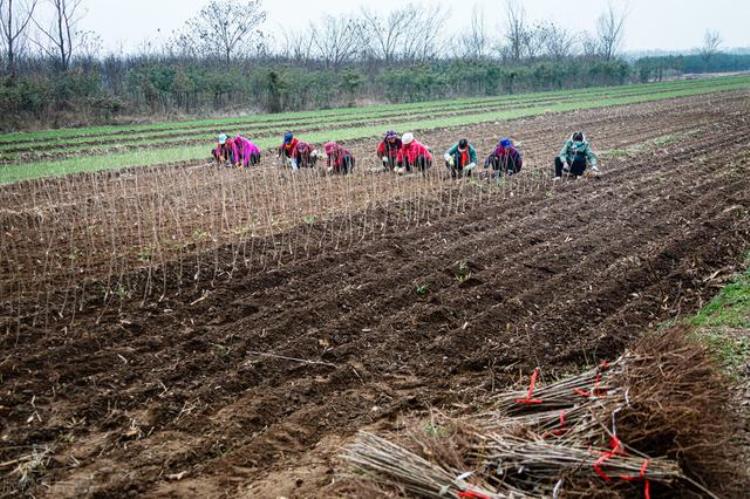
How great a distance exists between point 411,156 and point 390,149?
20.4 inches

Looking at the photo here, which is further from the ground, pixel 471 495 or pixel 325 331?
pixel 471 495

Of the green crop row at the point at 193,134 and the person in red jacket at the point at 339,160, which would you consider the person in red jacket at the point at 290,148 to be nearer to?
the person in red jacket at the point at 339,160

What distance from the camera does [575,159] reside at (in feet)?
42.5

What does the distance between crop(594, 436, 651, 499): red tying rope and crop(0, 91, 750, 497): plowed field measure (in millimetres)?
1537

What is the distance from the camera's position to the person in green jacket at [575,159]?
1294 cm

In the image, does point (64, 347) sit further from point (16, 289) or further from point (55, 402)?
point (16, 289)

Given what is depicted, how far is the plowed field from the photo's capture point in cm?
439

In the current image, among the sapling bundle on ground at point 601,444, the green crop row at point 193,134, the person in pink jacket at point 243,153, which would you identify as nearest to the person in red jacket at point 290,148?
the person in pink jacket at point 243,153

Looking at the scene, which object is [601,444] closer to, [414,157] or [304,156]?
[414,157]

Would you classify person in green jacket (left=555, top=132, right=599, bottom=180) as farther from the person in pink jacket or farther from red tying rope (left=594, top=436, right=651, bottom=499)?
red tying rope (left=594, top=436, right=651, bottom=499)

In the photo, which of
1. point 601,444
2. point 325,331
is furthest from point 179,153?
point 601,444

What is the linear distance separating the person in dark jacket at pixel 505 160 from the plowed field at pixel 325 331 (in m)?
2.22

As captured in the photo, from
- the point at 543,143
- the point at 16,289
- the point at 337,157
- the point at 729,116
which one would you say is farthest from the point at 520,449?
the point at 729,116

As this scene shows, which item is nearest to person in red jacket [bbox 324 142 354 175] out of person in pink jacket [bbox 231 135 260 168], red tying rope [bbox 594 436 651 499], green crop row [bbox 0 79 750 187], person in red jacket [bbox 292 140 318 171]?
person in red jacket [bbox 292 140 318 171]
